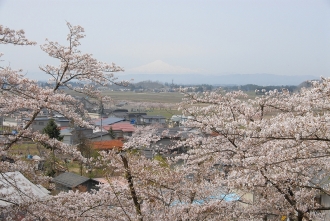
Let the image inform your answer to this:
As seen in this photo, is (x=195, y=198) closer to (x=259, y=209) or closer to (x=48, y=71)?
(x=259, y=209)

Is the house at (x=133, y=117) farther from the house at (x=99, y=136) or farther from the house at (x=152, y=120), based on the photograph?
the house at (x=99, y=136)

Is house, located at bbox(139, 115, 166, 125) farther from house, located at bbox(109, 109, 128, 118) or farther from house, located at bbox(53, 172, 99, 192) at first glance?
house, located at bbox(53, 172, 99, 192)

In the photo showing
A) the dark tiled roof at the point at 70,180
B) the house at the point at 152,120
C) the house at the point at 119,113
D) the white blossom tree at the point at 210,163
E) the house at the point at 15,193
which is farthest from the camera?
the house at the point at 119,113

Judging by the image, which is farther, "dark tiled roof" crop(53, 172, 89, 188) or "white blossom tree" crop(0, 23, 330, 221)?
"dark tiled roof" crop(53, 172, 89, 188)

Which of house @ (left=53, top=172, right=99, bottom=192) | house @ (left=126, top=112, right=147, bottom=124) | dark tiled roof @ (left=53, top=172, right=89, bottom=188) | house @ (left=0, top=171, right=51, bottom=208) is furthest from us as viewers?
house @ (left=126, top=112, right=147, bottom=124)

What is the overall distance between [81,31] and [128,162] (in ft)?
10.3

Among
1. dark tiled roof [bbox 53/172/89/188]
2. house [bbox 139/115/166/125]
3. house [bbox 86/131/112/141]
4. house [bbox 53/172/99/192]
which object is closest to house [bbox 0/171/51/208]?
house [bbox 53/172/99/192]

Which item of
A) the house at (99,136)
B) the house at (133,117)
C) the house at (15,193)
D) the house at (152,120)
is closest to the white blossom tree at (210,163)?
the house at (15,193)

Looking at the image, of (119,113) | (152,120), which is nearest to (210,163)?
(152,120)

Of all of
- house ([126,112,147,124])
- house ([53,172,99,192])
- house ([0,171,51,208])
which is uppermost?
house ([0,171,51,208])

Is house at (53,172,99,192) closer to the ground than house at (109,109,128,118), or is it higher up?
higher up

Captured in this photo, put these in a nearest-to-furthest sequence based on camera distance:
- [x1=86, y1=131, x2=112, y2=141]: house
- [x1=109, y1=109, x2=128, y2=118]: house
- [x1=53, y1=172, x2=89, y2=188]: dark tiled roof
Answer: [x1=53, y1=172, x2=89, y2=188]: dark tiled roof → [x1=86, y1=131, x2=112, y2=141]: house → [x1=109, y1=109, x2=128, y2=118]: house

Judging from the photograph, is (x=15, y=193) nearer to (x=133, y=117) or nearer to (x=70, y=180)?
(x=70, y=180)

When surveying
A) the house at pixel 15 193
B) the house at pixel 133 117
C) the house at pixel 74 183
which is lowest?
the house at pixel 133 117
